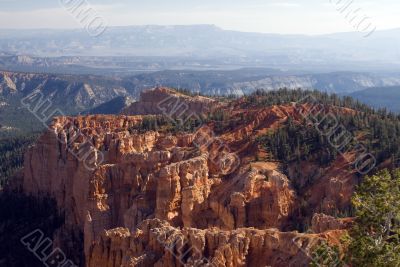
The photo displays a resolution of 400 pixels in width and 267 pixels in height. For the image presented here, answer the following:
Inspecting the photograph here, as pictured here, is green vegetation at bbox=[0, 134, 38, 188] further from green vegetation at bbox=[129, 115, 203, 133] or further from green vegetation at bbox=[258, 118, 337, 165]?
green vegetation at bbox=[258, 118, 337, 165]

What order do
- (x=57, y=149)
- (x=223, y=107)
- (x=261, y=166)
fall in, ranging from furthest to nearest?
(x=223, y=107) → (x=57, y=149) → (x=261, y=166)

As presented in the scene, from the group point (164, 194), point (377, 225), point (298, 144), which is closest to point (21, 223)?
point (164, 194)

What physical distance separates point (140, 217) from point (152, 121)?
2361 centimetres

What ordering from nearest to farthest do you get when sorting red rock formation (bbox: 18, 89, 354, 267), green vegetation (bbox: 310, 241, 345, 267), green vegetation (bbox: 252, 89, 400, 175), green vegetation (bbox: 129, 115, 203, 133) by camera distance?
green vegetation (bbox: 310, 241, 345, 267), red rock formation (bbox: 18, 89, 354, 267), green vegetation (bbox: 252, 89, 400, 175), green vegetation (bbox: 129, 115, 203, 133)

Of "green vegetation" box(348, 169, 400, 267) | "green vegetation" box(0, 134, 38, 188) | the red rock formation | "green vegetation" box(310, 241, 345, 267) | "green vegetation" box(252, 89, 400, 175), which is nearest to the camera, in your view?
"green vegetation" box(348, 169, 400, 267)

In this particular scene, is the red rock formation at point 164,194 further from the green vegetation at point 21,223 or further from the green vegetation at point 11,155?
the green vegetation at point 11,155

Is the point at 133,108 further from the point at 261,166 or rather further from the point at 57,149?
the point at 261,166

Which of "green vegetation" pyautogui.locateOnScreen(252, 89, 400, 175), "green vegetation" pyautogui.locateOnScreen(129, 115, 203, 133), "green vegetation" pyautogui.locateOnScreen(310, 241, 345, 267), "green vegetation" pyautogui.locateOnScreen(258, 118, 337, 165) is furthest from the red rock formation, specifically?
"green vegetation" pyautogui.locateOnScreen(310, 241, 345, 267)

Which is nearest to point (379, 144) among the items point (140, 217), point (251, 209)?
point (251, 209)

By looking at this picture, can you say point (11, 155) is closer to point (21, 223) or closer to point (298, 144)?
point (21, 223)

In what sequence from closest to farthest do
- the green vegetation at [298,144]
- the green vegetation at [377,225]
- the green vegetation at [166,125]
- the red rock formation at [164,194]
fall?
the green vegetation at [377,225] → the red rock formation at [164,194] → the green vegetation at [298,144] → the green vegetation at [166,125]

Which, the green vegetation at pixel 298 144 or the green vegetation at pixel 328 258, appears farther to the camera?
the green vegetation at pixel 298 144

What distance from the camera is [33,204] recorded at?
69.6m

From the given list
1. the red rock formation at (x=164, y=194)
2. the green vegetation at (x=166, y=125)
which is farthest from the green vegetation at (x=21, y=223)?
Result: the green vegetation at (x=166, y=125)
